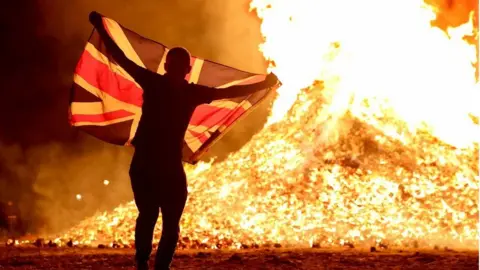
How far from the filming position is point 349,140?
531 inches

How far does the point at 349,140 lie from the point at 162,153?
32.4ft

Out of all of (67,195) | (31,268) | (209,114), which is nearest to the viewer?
(209,114)

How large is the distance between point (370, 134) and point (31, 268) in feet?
28.6

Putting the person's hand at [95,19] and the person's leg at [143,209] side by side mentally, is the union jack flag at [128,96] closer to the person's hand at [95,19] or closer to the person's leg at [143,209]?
the person's hand at [95,19]

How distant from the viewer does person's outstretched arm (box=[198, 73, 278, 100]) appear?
14.2 ft

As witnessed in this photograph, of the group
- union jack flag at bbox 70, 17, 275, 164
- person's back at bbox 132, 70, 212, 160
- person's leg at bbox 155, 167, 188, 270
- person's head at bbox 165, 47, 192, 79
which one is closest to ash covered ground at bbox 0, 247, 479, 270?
union jack flag at bbox 70, 17, 275, 164

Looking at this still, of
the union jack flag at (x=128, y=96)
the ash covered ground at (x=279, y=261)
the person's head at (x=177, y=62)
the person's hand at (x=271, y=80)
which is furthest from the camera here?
the ash covered ground at (x=279, y=261)

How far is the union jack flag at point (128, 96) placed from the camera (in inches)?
215

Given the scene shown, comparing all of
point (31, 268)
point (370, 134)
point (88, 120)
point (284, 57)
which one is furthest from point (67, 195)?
point (88, 120)

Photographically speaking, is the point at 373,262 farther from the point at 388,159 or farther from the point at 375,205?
the point at 388,159

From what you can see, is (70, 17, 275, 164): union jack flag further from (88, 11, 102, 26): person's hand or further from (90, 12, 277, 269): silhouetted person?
(90, 12, 277, 269): silhouetted person

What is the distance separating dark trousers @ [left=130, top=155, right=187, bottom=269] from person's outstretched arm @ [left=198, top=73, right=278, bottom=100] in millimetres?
574

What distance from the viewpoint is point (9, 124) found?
24422 mm

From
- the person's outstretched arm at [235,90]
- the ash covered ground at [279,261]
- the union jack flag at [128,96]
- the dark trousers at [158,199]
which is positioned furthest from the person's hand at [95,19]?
the ash covered ground at [279,261]
